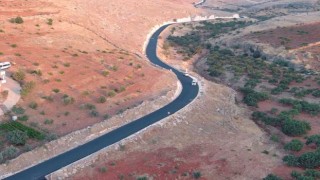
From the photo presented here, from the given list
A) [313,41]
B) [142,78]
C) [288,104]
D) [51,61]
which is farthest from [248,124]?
[313,41]

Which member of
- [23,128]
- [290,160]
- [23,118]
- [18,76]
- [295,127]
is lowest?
[290,160]

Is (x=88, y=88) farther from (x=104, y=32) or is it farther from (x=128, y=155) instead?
(x=104, y=32)

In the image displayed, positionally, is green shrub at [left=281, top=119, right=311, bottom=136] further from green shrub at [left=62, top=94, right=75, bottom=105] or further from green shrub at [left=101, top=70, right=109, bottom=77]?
green shrub at [left=62, top=94, right=75, bottom=105]

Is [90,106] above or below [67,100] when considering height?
below

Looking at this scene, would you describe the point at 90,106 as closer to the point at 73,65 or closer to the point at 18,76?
the point at 18,76

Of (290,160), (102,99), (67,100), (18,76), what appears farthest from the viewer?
(18,76)

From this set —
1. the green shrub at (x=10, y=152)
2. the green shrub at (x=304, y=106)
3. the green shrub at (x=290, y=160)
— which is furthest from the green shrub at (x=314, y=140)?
the green shrub at (x=10, y=152)

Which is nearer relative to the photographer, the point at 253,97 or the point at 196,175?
the point at 196,175

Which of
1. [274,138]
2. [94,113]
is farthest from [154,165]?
[274,138]
